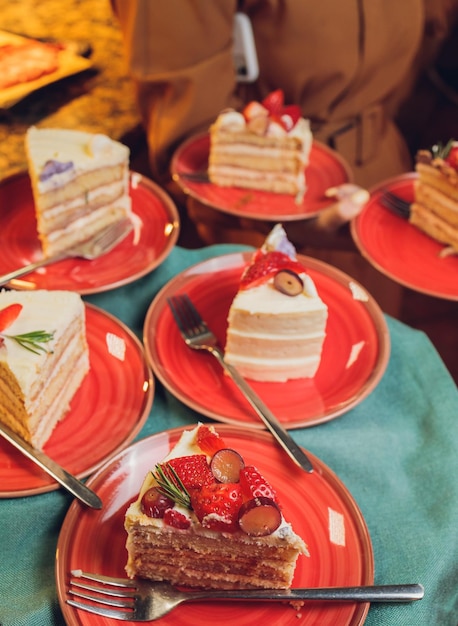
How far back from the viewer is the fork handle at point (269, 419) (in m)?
1.52

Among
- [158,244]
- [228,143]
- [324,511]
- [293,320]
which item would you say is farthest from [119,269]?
[324,511]

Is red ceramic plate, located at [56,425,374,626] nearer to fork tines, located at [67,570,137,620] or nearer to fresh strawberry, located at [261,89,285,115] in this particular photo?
fork tines, located at [67,570,137,620]

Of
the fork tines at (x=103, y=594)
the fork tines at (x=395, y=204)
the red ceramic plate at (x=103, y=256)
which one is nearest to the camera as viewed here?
the fork tines at (x=103, y=594)

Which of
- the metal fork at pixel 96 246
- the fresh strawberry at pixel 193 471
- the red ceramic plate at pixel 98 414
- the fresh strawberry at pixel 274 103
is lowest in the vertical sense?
the red ceramic plate at pixel 98 414

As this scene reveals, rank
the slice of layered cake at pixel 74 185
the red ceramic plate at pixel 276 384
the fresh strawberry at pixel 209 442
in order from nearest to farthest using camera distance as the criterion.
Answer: the fresh strawberry at pixel 209 442 → the red ceramic plate at pixel 276 384 → the slice of layered cake at pixel 74 185

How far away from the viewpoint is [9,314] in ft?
5.22

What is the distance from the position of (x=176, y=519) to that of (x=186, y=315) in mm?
740

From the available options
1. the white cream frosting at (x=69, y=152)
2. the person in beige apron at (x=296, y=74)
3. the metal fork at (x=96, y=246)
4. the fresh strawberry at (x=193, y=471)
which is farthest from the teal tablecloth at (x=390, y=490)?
the person in beige apron at (x=296, y=74)

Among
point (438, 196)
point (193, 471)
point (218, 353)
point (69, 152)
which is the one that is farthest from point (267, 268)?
point (438, 196)

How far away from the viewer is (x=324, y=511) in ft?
4.79

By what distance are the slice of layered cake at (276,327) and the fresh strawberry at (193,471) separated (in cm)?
52

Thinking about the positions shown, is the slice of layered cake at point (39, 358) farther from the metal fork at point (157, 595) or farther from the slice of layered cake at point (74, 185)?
the slice of layered cake at point (74, 185)

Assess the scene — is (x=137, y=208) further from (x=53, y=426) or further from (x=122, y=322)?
(x=53, y=426)

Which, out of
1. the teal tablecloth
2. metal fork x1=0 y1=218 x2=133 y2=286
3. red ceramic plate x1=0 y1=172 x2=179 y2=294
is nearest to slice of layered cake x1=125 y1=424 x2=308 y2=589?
the teal tablecloth
